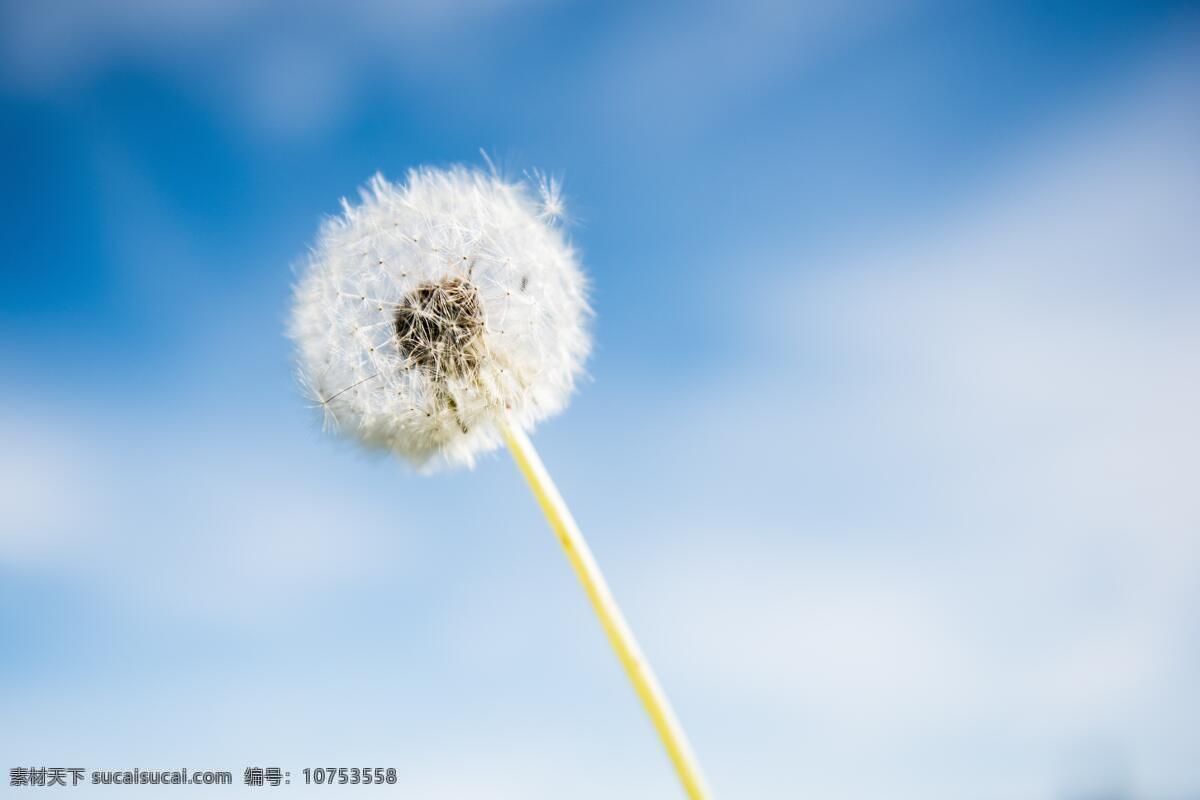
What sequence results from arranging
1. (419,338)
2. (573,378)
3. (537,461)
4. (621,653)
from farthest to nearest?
(573,378) → (419,338) → (537,461) → (621,653)

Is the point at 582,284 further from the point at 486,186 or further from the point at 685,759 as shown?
the point at 685,759

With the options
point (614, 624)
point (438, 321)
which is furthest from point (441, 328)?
point (614, 624)

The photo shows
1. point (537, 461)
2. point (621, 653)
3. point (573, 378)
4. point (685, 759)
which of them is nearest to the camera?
point (685, 759)

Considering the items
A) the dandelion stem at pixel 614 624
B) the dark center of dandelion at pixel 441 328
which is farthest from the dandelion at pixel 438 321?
the dandelion stem at pixel 614 624

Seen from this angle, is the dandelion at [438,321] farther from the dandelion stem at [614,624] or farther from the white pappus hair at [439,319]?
the dandelion stem at [614,624]

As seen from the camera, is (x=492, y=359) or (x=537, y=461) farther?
(x=492, y=359)

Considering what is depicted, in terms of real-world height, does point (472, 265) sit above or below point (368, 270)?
below

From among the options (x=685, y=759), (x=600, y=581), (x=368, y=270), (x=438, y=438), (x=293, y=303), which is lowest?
(x=685, y=759)

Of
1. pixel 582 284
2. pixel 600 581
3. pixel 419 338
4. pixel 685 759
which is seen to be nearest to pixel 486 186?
pixel 582 284

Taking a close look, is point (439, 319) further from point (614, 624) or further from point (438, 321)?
point (614, 624)
